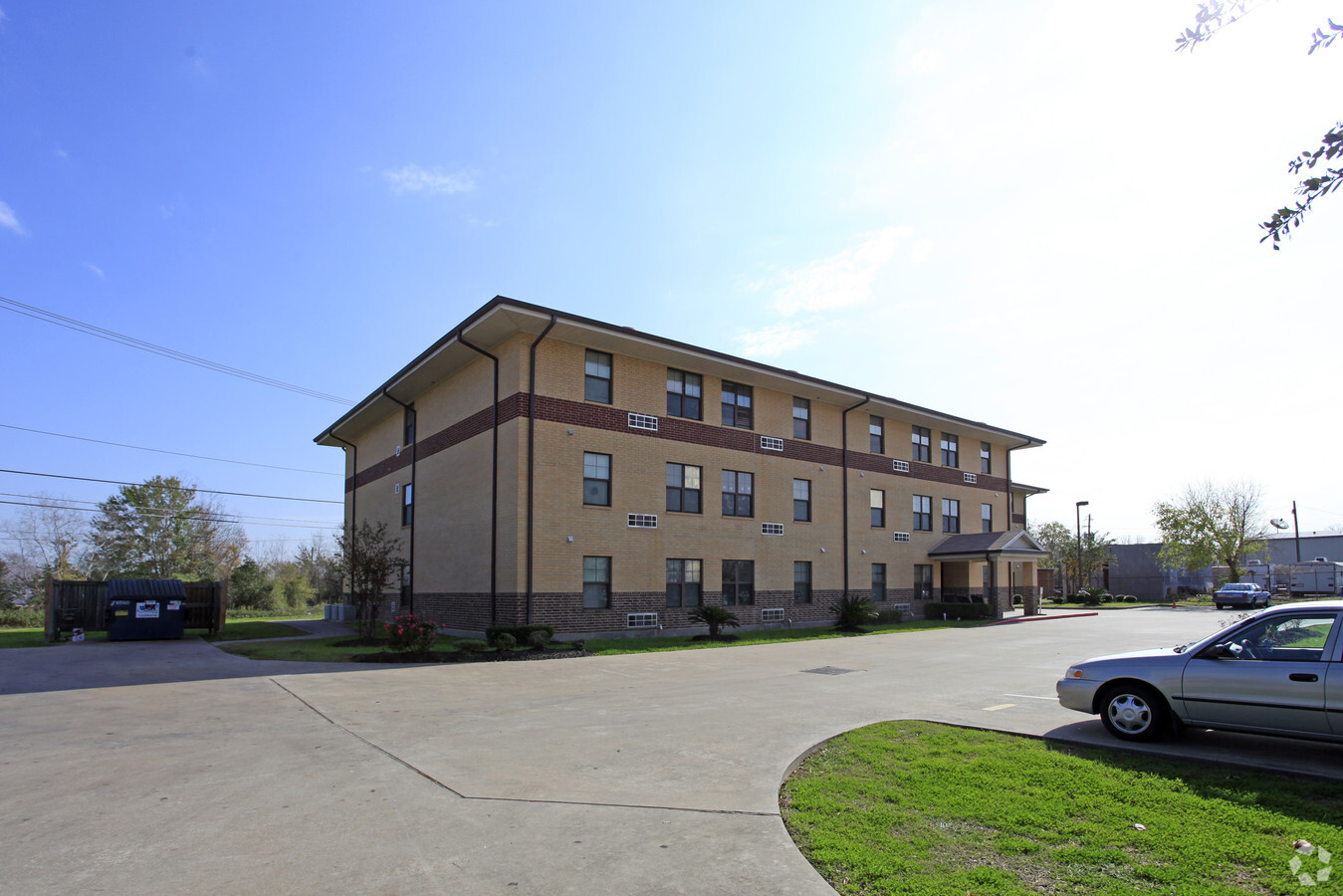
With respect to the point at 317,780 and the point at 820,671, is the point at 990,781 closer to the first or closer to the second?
the point at 317,780

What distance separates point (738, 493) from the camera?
83.6ft

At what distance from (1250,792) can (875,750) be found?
2.86 m

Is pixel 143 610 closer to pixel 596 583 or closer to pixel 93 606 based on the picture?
pixel 93 606

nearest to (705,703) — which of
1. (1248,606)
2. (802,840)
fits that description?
(802,840)

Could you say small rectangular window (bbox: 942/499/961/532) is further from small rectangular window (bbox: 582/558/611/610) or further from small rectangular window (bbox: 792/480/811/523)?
small rectangular window (bbox: 582/558/611/610)

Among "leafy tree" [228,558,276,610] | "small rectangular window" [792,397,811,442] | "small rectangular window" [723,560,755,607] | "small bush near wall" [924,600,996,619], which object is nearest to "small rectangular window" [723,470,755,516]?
"small rectangular window" [723,560,755,607]

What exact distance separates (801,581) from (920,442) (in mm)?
10540

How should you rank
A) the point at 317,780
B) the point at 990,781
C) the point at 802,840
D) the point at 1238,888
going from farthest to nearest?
1. the point at 317,780
2. the point at 990,781
3. the point at 802,840
4. the point at 1238,888

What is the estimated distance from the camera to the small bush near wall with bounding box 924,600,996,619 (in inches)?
1252

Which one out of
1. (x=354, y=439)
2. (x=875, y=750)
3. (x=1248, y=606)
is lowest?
(x=1248, y=606)

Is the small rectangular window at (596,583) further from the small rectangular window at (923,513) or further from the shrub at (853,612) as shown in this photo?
the small rectangular window at (923,513)

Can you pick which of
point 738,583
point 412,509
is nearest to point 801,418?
point 738,583

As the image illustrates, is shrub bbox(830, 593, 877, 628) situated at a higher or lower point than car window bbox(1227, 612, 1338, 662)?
lower

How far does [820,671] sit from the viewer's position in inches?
558
